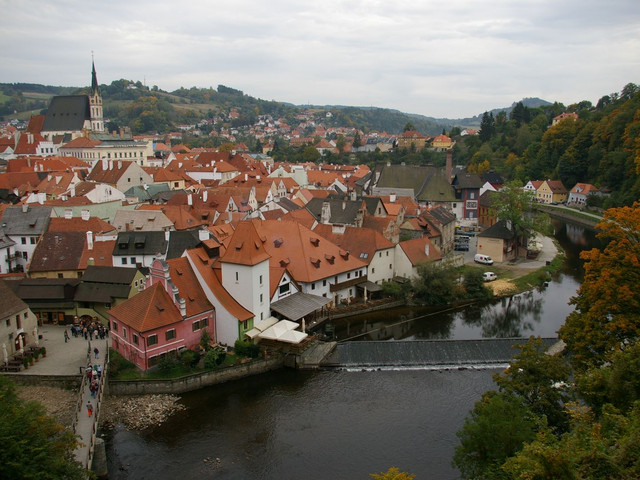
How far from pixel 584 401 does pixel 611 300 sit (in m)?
5.90

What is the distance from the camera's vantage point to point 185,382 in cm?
3036

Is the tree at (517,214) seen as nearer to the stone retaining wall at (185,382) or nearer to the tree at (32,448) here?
the stone retaining wall at (185,382)

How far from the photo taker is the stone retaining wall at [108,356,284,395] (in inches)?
1171

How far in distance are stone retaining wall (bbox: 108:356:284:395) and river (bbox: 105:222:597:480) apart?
1.77 feet

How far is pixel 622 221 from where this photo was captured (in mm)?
27453

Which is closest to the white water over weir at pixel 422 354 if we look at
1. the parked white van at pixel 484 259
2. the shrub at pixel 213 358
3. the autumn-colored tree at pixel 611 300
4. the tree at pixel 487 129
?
the shrub at pixel 213 358

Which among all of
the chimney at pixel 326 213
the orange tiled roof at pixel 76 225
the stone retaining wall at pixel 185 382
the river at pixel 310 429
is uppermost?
the chimney at pixel 326 213

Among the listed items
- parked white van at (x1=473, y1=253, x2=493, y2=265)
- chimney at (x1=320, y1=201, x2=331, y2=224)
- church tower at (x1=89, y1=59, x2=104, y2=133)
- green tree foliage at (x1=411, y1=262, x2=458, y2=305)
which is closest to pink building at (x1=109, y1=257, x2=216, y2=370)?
green tree foliage at (x1=411, y1=262, x2=458, y2=305)

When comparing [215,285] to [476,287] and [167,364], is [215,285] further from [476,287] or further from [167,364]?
[476,287]

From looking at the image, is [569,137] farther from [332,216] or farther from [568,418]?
[568,418]

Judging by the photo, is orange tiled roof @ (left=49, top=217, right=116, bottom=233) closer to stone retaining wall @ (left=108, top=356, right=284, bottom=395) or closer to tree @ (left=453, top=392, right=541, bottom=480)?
stone retaining wall @ (left=108, top=356, right=284, bottom=395)

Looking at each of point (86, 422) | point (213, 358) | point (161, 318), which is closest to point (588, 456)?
point (86, 422)

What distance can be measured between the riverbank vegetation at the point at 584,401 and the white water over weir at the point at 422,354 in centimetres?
807

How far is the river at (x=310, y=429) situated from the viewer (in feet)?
79.6
